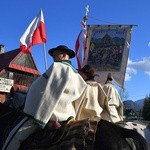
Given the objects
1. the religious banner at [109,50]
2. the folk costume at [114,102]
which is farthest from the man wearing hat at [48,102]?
the religious banner at [109,50]

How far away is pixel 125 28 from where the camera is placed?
14.2 meters

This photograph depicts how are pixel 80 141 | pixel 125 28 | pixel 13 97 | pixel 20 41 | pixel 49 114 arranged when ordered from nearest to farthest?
pixel 80 141
pixel 49 114
pixel 13 97
pixel 20 41
pixel 125 28

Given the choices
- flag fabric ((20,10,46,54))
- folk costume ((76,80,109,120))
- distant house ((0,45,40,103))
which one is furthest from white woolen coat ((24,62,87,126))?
distant house ((0,45,40,103))

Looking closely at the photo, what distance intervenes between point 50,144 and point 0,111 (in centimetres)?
155

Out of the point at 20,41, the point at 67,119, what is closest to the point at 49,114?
the point at 67,119

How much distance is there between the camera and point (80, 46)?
13891mm

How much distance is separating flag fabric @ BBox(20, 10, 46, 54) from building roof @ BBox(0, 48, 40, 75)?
28.8m

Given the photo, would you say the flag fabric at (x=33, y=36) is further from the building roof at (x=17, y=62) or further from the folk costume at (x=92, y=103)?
the building roof at (x=17, y=62)

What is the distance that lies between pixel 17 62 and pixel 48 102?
38368 millimetres

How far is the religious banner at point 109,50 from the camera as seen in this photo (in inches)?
527

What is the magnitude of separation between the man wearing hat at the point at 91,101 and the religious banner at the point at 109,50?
6165mm

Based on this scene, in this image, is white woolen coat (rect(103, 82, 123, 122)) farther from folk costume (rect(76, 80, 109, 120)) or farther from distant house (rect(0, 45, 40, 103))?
distant house (rect(0, 45, 40, 103))

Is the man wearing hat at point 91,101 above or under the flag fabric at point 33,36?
under

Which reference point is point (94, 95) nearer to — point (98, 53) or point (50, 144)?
point (50, 144)
